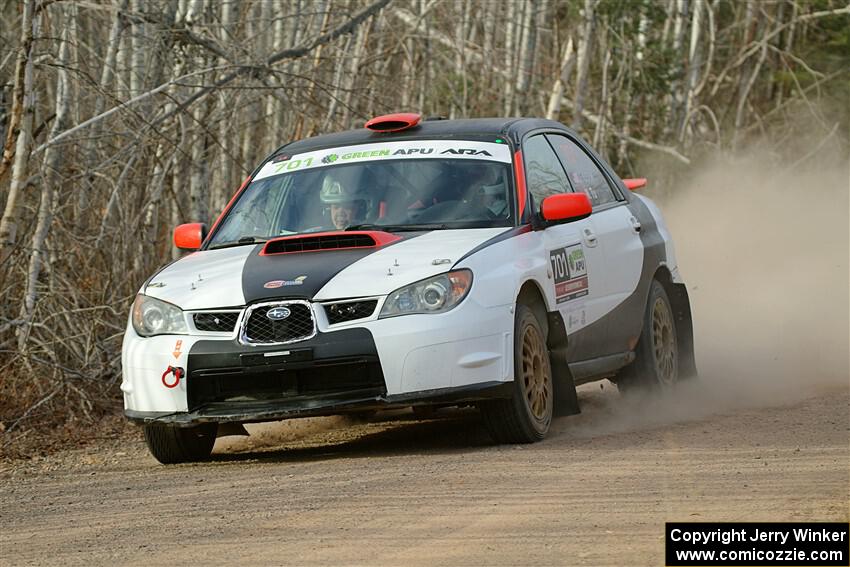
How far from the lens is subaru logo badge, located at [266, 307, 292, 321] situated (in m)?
7.58

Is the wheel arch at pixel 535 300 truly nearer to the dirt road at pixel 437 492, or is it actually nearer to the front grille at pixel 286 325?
the dirt road at pixel 437 492

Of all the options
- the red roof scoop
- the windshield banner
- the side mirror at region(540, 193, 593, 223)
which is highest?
the red roof scoop

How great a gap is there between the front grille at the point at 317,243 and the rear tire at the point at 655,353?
2.48 meters

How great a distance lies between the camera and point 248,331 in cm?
764

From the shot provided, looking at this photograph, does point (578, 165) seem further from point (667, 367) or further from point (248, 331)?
point (248, 331)

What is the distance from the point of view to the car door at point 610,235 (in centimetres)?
929

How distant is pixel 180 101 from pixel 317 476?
A: 6.35 metres

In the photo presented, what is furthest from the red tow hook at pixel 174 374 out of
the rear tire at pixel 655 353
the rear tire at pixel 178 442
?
the rear tire at pixel 655 353

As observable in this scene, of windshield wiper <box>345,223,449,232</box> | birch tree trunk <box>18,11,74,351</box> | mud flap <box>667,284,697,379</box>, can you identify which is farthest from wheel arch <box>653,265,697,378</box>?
birch tree trunk <box>18,11,74,351</box>

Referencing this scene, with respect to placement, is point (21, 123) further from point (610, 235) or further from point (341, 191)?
point (610, 235)

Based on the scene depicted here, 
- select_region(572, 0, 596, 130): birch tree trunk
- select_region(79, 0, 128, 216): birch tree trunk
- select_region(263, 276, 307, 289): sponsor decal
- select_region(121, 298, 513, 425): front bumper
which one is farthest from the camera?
select_region(572, 0, 596, 130): birch tree trunk

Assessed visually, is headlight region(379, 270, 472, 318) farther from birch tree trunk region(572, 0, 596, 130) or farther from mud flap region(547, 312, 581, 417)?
birch tree trunk region(572, 0, 596, 130)

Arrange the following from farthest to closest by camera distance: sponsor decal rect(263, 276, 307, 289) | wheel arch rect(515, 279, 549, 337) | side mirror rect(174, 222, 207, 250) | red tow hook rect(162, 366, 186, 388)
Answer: side mirror rect(174, 222, 207, 250)
wheel arch rect(515, 279, 549, 337)
red tow hook rect(162, 366, 186, 388)
sponsor decal rect(263, 276, 307, 289)

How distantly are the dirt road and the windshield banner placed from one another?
5.05ft
